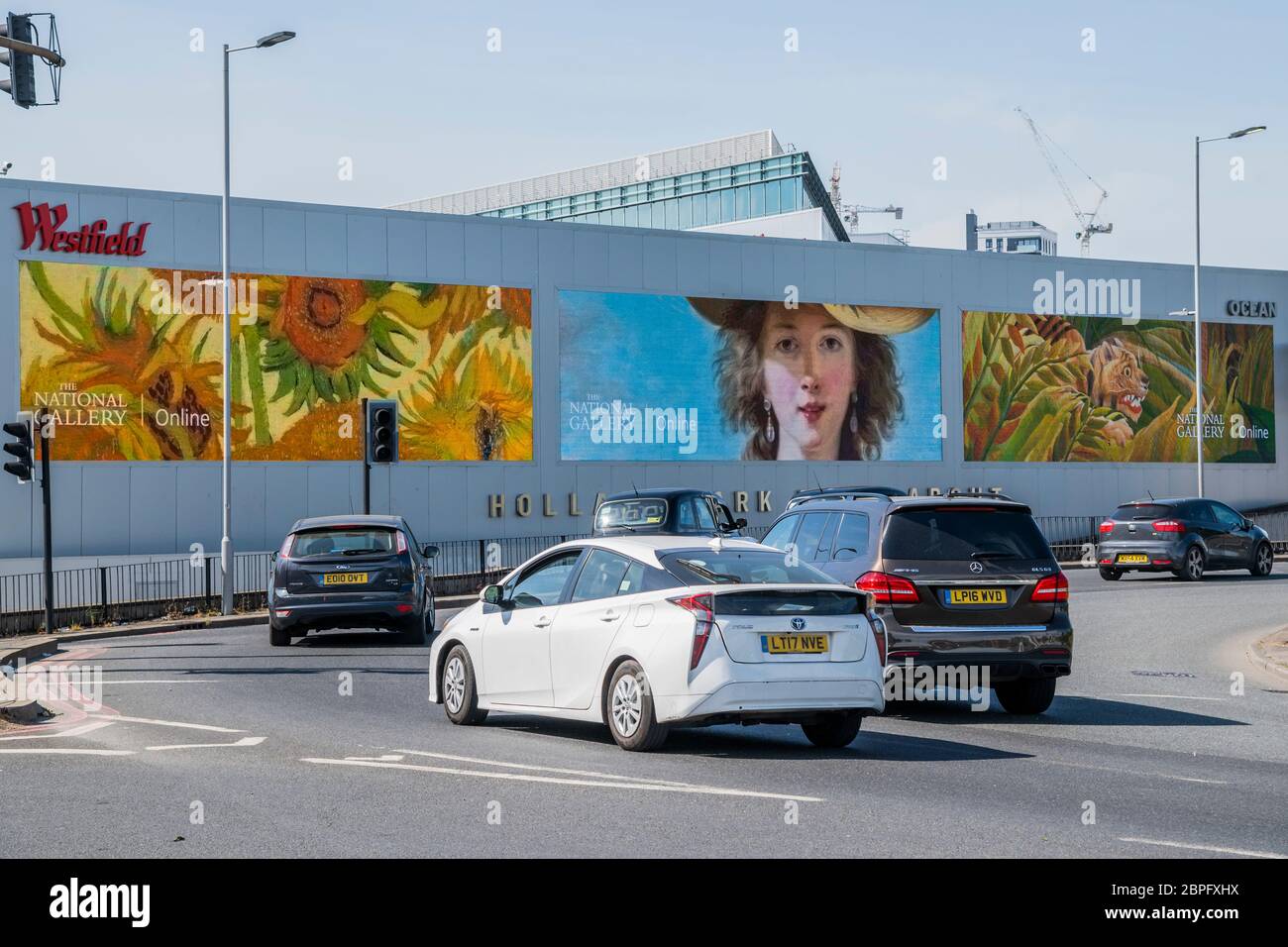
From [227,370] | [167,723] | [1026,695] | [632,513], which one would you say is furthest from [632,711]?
[227,370]

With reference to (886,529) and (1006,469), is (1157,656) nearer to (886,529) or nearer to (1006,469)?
(886,529)

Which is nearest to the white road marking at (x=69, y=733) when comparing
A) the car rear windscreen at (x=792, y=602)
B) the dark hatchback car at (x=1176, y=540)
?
the car rear windscreen at (x=792, y=602)

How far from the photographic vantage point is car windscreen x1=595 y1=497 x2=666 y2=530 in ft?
84.0

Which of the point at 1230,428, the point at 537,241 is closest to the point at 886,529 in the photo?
the point at 537,241

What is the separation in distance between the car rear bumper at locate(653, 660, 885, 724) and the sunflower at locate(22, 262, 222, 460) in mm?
32828

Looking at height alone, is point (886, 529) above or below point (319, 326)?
below

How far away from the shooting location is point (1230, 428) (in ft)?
193

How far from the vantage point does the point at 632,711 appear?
38.0 feet

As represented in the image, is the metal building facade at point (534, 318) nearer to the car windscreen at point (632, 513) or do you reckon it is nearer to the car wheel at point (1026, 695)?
the car windscreen at point (632, 513)

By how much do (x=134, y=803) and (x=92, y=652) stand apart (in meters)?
13.7

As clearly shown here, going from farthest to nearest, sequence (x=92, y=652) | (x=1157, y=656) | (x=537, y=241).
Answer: (x=537, y=241) < (x=92, y=652) < (x=1157, y=656)

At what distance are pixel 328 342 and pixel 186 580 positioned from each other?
Answer: 39.0 feet

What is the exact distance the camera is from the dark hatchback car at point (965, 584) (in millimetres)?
13602

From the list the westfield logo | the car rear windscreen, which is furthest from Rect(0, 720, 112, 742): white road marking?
the westfield logo
